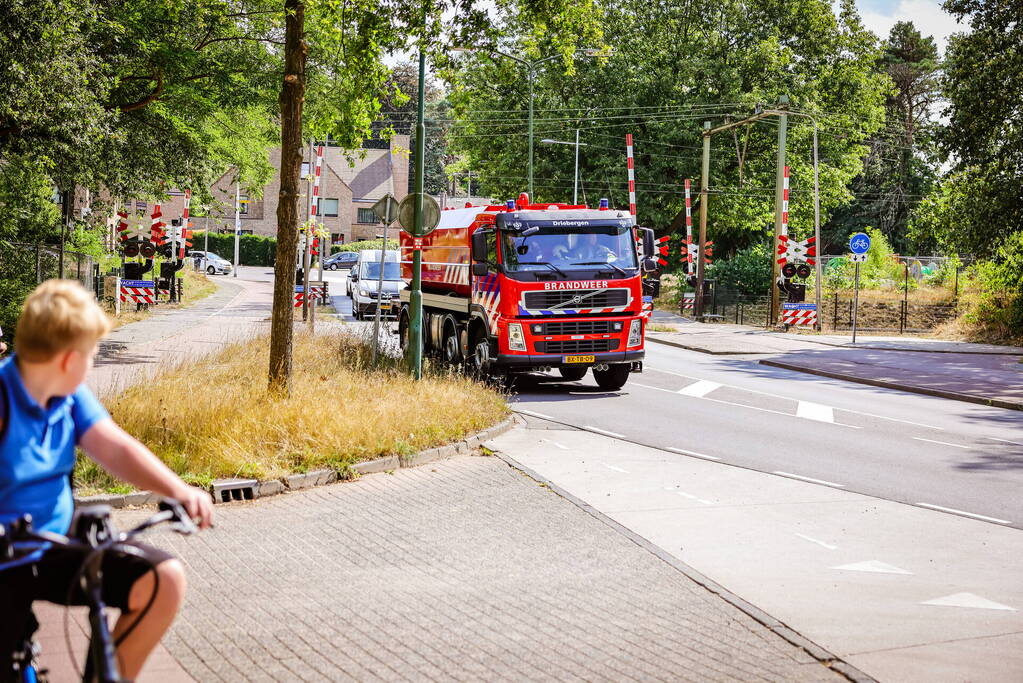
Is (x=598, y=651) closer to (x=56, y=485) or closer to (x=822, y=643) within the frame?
(x=822, y=643)

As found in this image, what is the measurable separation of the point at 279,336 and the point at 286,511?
347cm

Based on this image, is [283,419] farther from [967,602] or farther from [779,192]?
[779,192]

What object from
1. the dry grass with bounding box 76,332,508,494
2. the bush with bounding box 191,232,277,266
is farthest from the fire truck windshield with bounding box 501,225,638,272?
the bush with bounding box 191,232,277,266

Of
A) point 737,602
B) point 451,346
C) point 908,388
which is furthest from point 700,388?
point 737,602

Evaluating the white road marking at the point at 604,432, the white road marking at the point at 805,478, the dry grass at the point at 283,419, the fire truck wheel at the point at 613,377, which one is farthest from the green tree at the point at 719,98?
the white road marking at the point at 805,478

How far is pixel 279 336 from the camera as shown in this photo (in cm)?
1141

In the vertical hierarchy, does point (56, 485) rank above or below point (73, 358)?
below

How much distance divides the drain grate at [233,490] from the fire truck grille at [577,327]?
847 centimetres

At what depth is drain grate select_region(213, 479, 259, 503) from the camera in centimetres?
854

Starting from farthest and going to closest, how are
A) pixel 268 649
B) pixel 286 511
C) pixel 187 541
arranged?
1. pixel 286 511
2. pixel 187 541
3. pixel 268 649

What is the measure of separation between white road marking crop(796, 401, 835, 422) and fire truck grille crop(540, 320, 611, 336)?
10.1 feet

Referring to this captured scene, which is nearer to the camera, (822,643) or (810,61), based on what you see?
(822,643)

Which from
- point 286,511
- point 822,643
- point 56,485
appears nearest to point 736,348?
point 286,511

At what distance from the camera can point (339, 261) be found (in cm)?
7669
